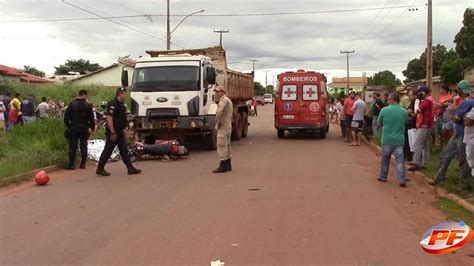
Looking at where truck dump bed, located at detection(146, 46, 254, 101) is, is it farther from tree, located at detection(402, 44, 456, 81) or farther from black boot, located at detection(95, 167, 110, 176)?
tree, located at detection(402, 44, 456, 81)

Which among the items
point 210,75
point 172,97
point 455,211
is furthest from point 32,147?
point 455,211

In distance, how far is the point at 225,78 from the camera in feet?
61.3

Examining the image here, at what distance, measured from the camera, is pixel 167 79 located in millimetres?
15906

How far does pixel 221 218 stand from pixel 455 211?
3452 mm

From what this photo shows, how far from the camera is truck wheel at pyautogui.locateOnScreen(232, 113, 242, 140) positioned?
68.2 ft

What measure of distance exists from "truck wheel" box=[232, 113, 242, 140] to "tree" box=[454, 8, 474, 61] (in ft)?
128

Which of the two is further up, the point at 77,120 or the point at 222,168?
the point at 77,120

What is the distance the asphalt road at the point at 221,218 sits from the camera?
5.86 meters

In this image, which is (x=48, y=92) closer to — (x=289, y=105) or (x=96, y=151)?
(x=289, y=105)

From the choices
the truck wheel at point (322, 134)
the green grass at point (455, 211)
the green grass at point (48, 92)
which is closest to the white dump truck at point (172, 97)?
the truck wheel at point (322, 134)

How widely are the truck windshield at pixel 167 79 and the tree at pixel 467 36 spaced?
145 ft

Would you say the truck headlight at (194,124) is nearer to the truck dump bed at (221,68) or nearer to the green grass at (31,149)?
the truck dump bed at (221,68)

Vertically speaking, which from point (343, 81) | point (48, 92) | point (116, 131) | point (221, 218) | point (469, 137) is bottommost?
point (221, 218)

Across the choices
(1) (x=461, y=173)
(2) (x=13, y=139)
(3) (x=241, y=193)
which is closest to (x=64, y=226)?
(3) (x=241, y=193)
